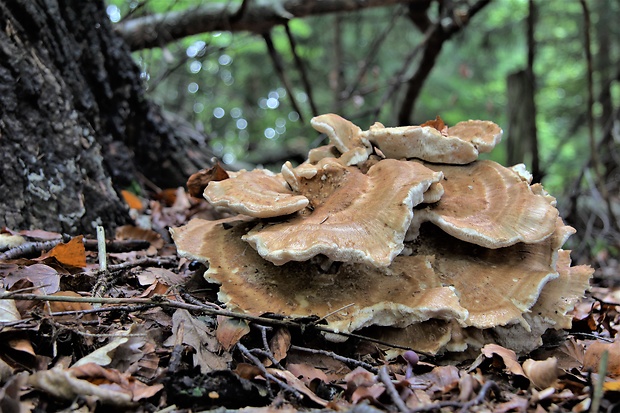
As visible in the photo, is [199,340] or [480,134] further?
[480,134]

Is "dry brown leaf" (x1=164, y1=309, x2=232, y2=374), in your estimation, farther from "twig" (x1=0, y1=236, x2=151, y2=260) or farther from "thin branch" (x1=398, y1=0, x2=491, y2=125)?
"thin branch" (x1=398, y1=0, x2=491, y2=125)

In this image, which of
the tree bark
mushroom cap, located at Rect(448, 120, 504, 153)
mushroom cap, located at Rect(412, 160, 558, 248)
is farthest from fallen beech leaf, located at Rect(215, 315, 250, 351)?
the tree bark

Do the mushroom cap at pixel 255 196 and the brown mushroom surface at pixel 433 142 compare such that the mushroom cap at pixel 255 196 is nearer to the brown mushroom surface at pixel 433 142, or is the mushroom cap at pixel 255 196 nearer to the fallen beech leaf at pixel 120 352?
the brown mushroom surface at pixel 433 142

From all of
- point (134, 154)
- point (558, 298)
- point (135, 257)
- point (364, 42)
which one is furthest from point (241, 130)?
point (558, 298)

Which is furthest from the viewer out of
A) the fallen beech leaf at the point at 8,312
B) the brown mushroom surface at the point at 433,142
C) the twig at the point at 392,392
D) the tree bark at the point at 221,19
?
the tree bark at the point at 221,19

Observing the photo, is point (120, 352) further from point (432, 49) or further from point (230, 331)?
point (432, 49)

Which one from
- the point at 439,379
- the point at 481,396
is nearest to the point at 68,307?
the point at 439,379

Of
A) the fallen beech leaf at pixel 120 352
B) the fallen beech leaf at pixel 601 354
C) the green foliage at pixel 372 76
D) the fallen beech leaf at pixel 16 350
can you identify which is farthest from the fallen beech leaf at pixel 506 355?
the green foliage at pixel 372 76
